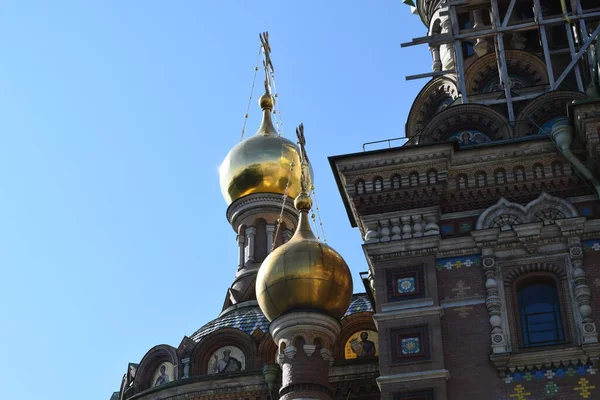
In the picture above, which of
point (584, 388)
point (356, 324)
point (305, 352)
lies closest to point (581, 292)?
point (584, 388)

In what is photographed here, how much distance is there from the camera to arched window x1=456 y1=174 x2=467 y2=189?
15.5 meters

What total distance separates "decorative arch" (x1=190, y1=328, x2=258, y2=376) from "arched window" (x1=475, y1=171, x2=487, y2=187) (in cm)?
498

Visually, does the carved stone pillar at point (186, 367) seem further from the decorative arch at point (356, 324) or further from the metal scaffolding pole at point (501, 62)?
the metal scaffolding pole at point (501, 62)

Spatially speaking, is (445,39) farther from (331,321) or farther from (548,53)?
(331,321)

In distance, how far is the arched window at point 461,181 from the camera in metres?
15.5

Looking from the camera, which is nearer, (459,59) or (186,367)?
(459,59)

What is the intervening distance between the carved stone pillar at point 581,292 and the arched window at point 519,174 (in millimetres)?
1058

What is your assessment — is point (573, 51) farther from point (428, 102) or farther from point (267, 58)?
point (267, 58)

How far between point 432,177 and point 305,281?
2077 millimetres

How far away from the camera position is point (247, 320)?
19969 millimetres

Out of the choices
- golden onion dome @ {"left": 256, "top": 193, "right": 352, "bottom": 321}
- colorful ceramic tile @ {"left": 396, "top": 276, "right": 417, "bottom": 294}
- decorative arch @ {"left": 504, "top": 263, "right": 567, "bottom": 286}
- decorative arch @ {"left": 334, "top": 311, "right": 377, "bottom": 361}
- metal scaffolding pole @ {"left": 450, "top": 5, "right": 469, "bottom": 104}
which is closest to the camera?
decorative arch @ {"left": 504, "top": 263, "right": 567, "bottom": 286}

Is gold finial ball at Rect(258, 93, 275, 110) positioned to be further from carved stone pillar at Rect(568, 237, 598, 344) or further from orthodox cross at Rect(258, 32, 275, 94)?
carved stone pillar at Rect(568, 237, 598, 344)

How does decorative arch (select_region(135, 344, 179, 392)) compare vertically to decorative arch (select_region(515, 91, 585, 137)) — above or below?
below

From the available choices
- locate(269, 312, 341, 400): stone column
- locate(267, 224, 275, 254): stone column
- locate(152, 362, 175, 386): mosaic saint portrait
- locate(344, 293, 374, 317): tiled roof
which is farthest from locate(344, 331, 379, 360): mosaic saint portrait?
locate(267, 224, 275, 254): stone column
